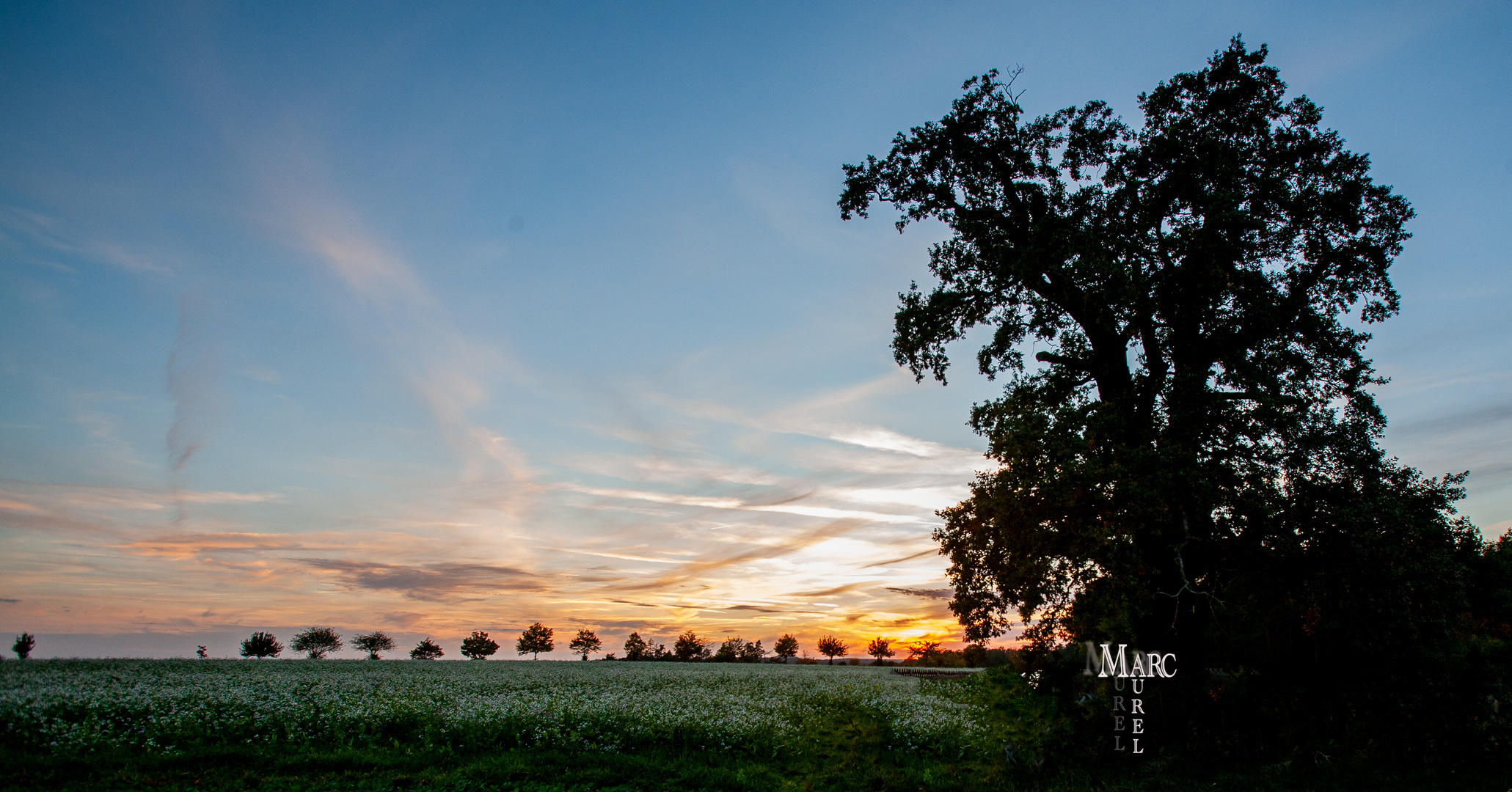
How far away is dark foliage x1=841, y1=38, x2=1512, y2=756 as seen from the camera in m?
18.0

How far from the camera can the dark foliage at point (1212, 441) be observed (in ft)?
59.1

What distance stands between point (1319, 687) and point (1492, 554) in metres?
14.7

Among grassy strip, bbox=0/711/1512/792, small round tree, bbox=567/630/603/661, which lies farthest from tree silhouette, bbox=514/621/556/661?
grassy strip, bbox=0/711/1512/792

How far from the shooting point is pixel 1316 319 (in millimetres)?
21922

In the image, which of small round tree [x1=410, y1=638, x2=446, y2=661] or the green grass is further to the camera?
small round tree [x1=410, y1=638, x2=446, y2=661]

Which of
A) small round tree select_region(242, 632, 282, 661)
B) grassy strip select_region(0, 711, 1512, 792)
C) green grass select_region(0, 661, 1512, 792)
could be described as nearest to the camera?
grassy strip select_region(0, 711, 1512, 792)

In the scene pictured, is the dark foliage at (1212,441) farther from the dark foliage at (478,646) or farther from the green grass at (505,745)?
the dark foliage at (478,646)

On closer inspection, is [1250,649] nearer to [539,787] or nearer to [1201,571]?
[1201,571]

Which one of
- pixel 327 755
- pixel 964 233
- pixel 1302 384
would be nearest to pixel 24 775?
pixel 327 755

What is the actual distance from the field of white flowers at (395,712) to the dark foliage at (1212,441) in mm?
6336

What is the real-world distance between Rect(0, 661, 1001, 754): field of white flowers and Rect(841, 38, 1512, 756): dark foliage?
634cm

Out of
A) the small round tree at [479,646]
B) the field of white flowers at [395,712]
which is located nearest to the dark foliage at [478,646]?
the small round tree at [479,646]

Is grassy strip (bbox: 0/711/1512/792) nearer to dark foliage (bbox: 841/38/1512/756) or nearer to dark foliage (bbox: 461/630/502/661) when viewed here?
dark foliage (bbox: 841/38/1512/756)

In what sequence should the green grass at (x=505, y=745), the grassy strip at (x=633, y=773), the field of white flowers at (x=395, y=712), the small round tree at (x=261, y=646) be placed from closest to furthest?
the grassy strip at (x=633, y=773), the green grass at (x=505, y=745), the field of white flowers at (x=395, y=712), the small round tree at (x=261, y=646)
